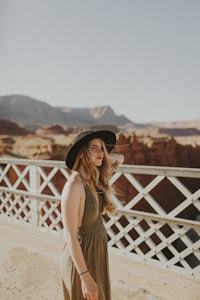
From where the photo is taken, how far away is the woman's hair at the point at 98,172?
1.46 m

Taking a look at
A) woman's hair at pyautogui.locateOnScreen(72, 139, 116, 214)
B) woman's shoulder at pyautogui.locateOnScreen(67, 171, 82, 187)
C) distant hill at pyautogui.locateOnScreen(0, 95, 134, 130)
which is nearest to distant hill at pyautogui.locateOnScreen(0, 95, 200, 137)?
distant hill at pyautogui.locateOnScreen(0, 95, 134, 130)

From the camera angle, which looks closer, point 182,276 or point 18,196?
point 182,276

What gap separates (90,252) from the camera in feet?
4.83

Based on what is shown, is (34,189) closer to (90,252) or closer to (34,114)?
(90,252)

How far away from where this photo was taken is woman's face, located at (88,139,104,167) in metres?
1.48

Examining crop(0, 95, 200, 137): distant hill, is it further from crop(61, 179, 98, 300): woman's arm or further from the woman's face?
crop(61, 179, 98, 300): woman's arm

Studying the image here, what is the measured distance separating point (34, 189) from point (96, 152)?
2.63 metres

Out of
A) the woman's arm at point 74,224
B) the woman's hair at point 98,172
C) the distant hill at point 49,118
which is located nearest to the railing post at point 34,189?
the woman's hair at point 98,172

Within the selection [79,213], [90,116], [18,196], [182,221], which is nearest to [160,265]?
[182,221]

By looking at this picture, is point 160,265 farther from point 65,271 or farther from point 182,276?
point 65,271

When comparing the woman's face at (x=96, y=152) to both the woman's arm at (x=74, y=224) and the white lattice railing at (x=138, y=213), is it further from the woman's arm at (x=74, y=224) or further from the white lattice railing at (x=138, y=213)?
the white lattice railing at (x=138, y=213)

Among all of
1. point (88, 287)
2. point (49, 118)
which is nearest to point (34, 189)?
point (88, 287)

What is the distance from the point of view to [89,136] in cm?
148

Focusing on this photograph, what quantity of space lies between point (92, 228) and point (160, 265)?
1724 millimetres
